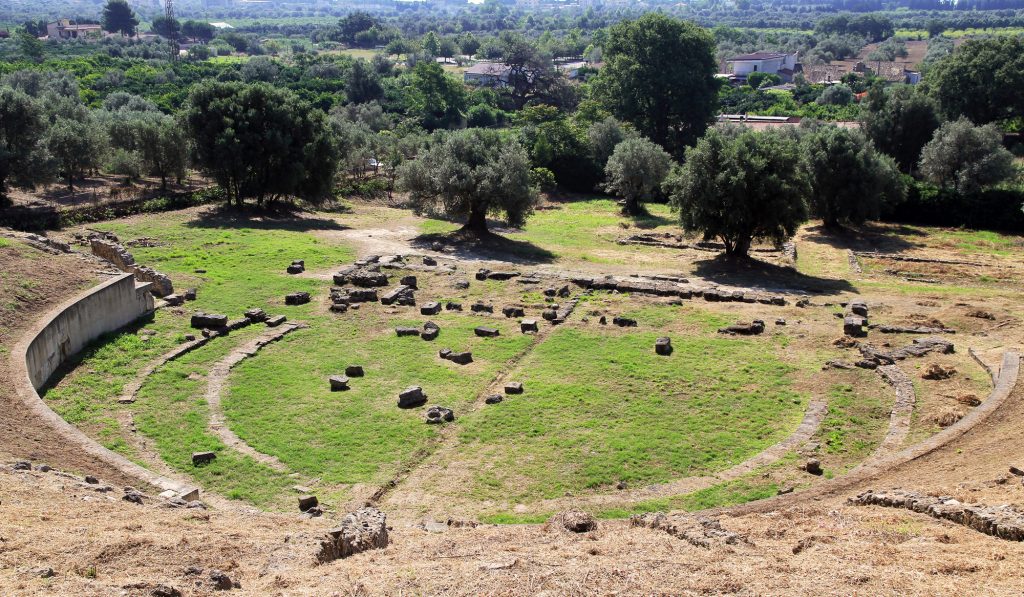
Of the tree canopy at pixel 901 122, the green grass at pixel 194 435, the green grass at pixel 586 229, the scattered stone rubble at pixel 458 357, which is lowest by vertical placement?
the green grass at pixel 194 435

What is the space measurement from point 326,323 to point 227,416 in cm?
922

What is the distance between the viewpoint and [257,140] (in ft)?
173

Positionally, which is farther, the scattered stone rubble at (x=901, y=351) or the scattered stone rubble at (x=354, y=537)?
the scattered stone rubble at (x=901, y=351)

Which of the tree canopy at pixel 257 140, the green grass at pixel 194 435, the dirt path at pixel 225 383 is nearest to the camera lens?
the green grass at pixel 194 435

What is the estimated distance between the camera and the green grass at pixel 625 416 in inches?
895

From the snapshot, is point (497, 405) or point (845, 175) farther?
point (845, 175)

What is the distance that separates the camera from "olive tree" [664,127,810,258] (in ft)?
143

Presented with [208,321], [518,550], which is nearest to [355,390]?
[208,321]

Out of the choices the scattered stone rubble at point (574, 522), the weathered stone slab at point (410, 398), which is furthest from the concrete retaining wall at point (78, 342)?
the scattered stone rubble at point (574, 522)

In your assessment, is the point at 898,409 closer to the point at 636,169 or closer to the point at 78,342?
the point at 78,342

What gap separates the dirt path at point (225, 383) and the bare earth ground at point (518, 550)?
9.94 feet

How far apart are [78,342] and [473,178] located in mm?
23441

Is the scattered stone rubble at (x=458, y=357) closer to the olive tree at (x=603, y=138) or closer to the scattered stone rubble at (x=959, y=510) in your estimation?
the scattered stone rubble at (x=959, y=510)

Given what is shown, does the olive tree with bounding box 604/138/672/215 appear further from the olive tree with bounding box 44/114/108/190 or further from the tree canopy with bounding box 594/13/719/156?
the olive tree with bounding box 44/114/108/190
